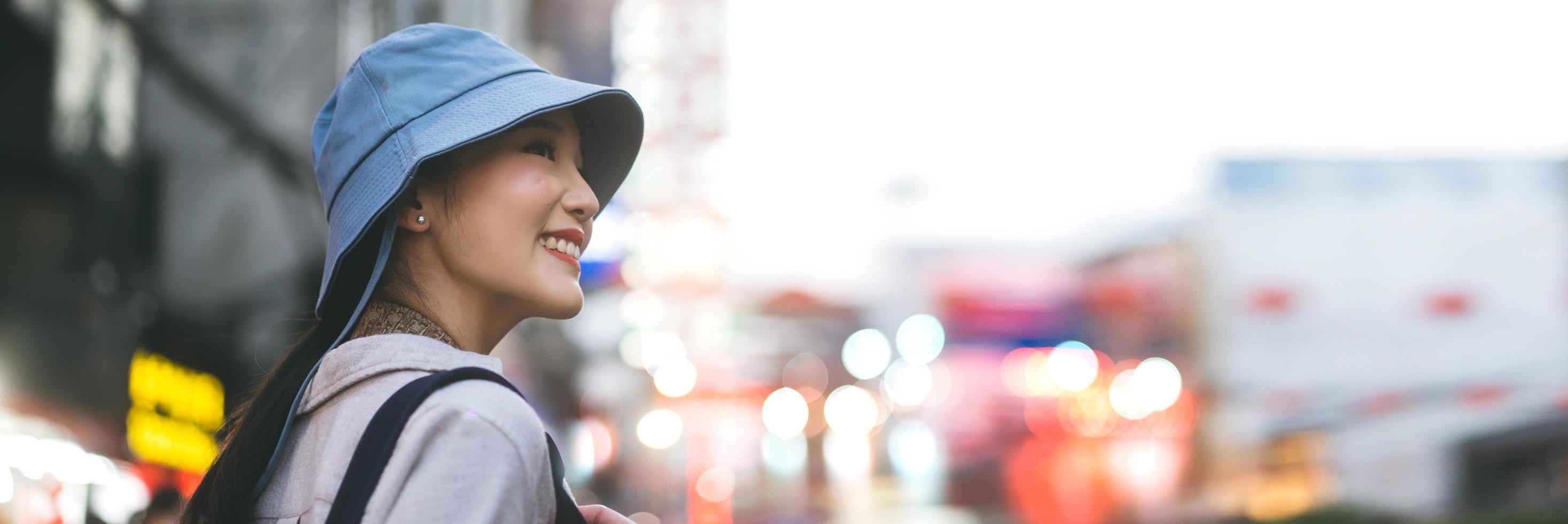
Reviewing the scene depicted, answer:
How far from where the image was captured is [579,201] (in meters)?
1.71

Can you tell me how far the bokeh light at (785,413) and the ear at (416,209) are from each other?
35296mm

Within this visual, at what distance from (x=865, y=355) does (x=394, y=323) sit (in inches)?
1585

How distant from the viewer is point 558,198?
66.7 inches

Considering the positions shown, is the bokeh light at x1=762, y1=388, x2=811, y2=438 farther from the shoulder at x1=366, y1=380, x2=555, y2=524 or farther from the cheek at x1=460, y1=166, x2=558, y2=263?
the shoulder at x1=366, y1=380, x2=555, y2=524

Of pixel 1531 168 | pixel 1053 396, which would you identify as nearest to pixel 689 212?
pixel 1053 396

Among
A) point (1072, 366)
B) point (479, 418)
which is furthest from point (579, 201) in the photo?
point (1072, 366)

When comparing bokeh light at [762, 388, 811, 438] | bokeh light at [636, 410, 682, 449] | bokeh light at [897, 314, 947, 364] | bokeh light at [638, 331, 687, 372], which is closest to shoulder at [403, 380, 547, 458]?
bokeh light at [638, 331, 687, 372]

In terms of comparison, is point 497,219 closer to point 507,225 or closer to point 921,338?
point 507,225

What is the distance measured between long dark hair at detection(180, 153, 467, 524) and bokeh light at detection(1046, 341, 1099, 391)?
2738 centimetres

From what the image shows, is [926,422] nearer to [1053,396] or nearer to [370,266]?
[1053,396]

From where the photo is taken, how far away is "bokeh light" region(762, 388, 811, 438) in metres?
37.5

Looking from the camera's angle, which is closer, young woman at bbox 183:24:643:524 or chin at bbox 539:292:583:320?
young woman at bbox 183:24:643:524

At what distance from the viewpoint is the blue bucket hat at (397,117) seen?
1.53 metres

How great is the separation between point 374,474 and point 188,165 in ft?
41.9
